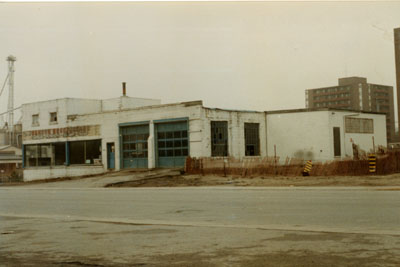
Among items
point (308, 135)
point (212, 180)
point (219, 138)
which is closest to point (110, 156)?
point (219, 138)

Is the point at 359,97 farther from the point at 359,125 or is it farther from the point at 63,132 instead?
the point at 63,132

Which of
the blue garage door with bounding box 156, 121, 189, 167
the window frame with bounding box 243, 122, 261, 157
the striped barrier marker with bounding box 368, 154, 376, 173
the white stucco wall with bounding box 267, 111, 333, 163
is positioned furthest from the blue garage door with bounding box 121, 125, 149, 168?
the striped barrier marker with bounding box 368, 154, 376, 173

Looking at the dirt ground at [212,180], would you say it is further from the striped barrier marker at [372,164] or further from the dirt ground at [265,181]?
the striped barrier marker at [372,164]

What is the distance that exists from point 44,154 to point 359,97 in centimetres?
11652

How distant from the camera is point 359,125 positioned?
145 feet

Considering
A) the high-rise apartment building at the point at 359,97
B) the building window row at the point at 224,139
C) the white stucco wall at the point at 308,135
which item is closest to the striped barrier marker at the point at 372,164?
the white stucco wall at the point at 308,135

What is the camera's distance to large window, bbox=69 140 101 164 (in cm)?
4461

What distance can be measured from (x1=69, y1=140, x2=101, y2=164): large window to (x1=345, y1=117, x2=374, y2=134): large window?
22.0m

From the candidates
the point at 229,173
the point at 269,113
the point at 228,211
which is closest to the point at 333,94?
the point at 269,113

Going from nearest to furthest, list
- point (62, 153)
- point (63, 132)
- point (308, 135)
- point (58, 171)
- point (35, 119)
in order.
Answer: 1. point (308, 135)
2. point (63, 132)
3. point (58, 171)
4. point (62, 153)
5. point (35, 119)

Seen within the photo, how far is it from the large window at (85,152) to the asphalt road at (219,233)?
2763cm

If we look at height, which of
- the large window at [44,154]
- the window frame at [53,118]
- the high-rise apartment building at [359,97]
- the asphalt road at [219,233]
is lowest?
the asphalt road at [219,233]

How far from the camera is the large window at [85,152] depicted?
44.6 meters

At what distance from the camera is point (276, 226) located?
1095 cm
